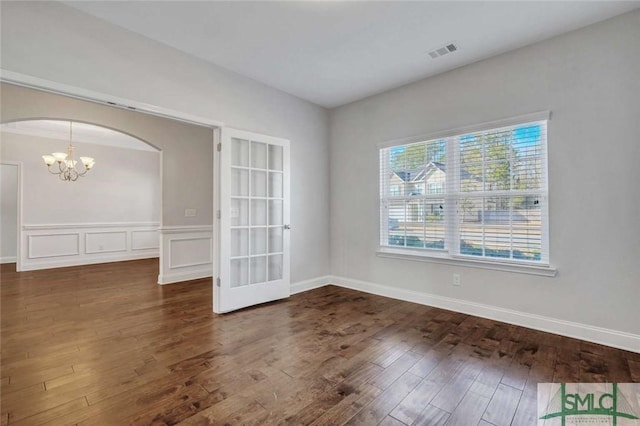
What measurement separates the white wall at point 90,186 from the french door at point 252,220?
5.44 m

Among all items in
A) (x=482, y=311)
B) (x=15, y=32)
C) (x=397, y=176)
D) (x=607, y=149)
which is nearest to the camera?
(x=15, y=32)

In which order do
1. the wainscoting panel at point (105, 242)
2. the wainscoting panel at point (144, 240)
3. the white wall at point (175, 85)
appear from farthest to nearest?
the wainscoting panel at point (144, 240) < the wainscoting panel at point (105, 242) < the white wall at point (175, 85)

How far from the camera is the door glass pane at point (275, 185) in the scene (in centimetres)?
394

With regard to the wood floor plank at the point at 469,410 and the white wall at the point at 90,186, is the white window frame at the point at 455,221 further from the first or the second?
the white wall at the point at 90,186

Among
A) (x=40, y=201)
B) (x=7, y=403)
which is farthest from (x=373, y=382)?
(x=40, y=201)

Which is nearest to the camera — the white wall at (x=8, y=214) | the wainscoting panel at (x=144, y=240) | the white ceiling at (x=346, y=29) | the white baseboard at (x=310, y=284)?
the white ceiling at (x=346, y=29)

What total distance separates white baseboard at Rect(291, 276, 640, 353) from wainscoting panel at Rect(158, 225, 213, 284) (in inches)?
87.5

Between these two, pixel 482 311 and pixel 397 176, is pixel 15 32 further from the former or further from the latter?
pixel 482 311

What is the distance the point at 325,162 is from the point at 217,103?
1.94m

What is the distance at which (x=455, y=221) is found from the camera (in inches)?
135

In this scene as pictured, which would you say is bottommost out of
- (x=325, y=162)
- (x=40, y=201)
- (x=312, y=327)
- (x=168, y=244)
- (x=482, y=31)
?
(x=312, y=327)

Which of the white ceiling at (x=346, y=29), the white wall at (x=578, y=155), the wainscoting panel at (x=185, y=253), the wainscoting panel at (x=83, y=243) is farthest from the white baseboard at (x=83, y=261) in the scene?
the white wall at (x=578, y=155)

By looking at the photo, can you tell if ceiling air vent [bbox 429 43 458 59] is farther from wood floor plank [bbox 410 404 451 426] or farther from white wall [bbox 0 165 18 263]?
white wall [bbox 0 165 18 263]

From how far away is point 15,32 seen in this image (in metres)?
2.17
